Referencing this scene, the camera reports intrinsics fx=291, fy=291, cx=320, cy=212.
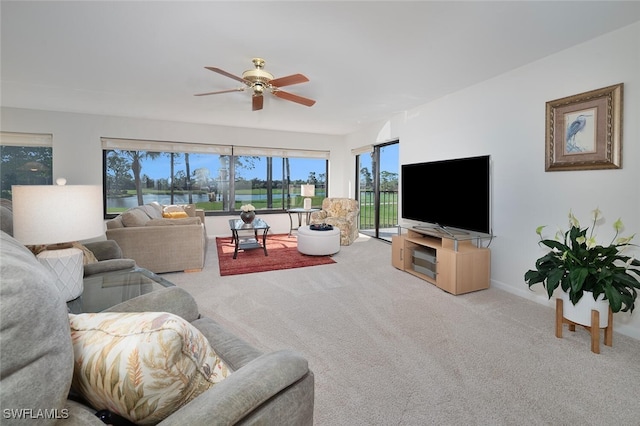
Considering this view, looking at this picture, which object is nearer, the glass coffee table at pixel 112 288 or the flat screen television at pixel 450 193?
the glass coffee table at pixel 112 288

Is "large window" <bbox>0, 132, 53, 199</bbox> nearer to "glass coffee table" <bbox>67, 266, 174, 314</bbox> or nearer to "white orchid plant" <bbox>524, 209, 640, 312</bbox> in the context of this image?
"glass coffee table" <bbox>67, 266, 174, 314</bbox>

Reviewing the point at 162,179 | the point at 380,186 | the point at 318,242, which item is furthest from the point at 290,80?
the point at 162,179

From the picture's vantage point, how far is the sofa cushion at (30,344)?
489 millimetres

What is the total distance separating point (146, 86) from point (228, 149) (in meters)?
2.59

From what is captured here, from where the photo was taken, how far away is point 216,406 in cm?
71

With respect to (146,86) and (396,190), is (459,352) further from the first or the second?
(146,86)

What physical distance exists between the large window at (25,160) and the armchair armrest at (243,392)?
20.9 ft

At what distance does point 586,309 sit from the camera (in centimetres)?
210

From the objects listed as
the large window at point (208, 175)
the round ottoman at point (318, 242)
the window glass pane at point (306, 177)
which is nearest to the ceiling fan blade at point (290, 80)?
the round ottoman at point (318, 242)

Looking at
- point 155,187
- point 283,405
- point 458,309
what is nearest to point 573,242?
point 458,309

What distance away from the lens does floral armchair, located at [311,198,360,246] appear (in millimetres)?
5555

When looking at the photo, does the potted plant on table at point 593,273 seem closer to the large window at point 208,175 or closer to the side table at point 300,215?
the side table at point 300,215

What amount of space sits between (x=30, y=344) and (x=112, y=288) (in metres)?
1.66

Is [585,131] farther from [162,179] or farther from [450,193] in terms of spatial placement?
[162,179]
